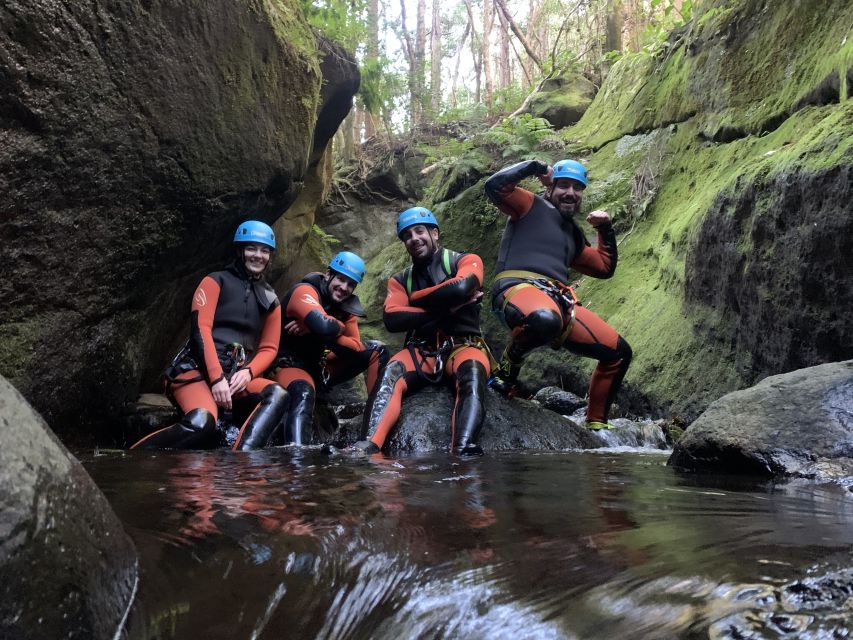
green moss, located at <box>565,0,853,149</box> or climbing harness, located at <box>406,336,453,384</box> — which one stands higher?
green moss, located at <box>565,0,853,149</box>

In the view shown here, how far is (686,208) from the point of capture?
26.3 feet

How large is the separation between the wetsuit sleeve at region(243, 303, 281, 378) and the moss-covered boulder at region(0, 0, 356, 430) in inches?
40.1

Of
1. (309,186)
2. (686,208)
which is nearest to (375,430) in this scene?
(686,208)

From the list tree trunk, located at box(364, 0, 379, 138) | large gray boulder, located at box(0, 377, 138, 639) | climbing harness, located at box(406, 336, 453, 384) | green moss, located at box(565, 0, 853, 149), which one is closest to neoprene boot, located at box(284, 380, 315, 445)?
climbing harness, located at box(406, 336, 453, 384)

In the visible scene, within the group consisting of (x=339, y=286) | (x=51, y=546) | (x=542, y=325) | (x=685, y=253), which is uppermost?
(x=685, y=253)

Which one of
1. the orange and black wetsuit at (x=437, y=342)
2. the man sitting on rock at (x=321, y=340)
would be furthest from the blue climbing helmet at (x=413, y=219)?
the man sitting on rock at (x=321, y=340)

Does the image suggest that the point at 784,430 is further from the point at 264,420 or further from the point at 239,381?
the point at 239,381

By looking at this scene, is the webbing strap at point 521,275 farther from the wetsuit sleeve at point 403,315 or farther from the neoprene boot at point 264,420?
the neoprene boot at point 264,420

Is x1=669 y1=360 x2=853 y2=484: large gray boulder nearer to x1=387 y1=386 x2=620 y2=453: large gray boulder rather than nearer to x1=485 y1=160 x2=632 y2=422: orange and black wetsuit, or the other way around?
x1=387 y1=386 x2=620 y2=453: large gray boulder

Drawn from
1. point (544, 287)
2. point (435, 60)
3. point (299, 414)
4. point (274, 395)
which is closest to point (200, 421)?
point (274, 395)

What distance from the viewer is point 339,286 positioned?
21.0 feet

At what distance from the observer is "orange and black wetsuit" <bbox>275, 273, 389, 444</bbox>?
19.4 ft

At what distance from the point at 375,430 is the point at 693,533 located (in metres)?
3.25

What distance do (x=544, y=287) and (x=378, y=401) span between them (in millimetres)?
1823
